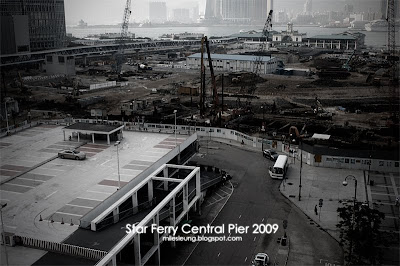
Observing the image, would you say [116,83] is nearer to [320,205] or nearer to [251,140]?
[251,140]

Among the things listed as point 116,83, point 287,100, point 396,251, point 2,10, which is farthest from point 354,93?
point 2,10

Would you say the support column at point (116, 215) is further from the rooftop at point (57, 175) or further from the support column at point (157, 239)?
the support column at point (157, 239)

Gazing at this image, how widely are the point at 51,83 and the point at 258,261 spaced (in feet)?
162

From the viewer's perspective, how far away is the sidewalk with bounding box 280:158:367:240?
59.3ft

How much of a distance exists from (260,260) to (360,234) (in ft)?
13.8

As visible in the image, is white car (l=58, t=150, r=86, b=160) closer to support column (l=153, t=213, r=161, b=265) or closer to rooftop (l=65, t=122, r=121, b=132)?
rooftop (l=65, t=122, r=121, b=132)

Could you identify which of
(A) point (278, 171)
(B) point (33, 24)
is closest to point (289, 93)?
(A) point (278, 171)

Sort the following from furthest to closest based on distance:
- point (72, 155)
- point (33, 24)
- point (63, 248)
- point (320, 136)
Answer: point (33, 24)
point (320, 136)
point (72, 155)
point (63, 248)

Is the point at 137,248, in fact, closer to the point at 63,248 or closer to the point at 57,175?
the point at 63,248

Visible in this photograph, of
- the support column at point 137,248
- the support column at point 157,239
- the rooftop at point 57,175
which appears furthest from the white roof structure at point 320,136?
the support column at point 137,248

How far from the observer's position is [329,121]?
35.9 metres

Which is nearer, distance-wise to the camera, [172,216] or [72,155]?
[172,216]

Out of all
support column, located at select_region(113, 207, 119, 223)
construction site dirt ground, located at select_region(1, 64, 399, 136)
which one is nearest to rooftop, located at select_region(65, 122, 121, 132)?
support column, located at select_region(113, 207, 119, 223)

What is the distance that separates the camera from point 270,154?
26172 mm
